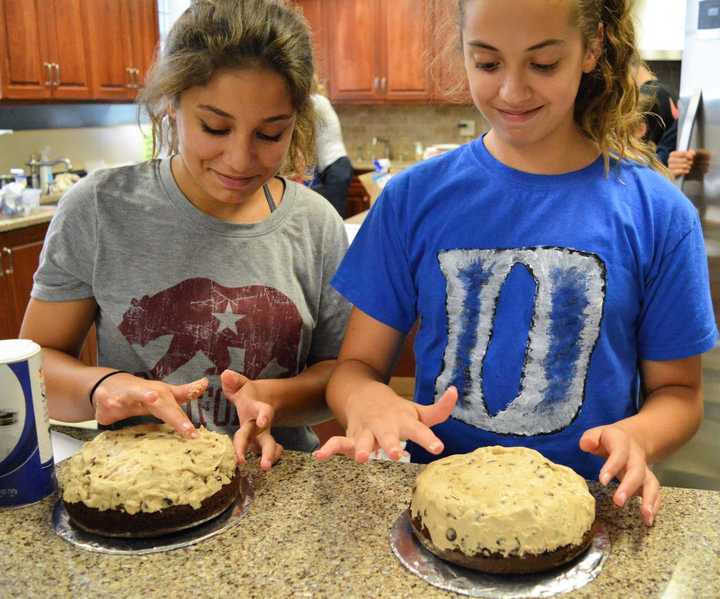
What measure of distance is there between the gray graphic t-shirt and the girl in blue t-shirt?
16 centimetres

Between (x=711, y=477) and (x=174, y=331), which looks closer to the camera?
(x=174, y=331)

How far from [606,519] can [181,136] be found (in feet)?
2.54

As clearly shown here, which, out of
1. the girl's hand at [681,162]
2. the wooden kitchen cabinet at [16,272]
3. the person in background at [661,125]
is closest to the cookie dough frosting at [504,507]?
the girl's hand at [681,162]

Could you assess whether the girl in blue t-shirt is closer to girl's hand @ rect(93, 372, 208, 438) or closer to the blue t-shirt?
the blue t-shirt

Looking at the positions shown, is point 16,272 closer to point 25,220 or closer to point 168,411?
point 25,220

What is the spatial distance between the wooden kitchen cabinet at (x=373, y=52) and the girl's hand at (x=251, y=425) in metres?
5.29

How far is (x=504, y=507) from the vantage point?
0.72 metres

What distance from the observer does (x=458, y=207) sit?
1.05m

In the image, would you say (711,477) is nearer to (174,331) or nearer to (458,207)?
(458,207)

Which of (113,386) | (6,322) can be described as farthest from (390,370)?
(6,322)

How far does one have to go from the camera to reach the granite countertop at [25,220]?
10.4 ft

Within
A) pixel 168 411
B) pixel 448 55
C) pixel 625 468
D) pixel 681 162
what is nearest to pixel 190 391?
pixel 168 411

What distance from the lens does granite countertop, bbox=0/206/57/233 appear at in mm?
3168

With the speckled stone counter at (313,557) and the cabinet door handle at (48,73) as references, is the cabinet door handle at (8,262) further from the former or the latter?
the speckled stone counter at (313,557)
